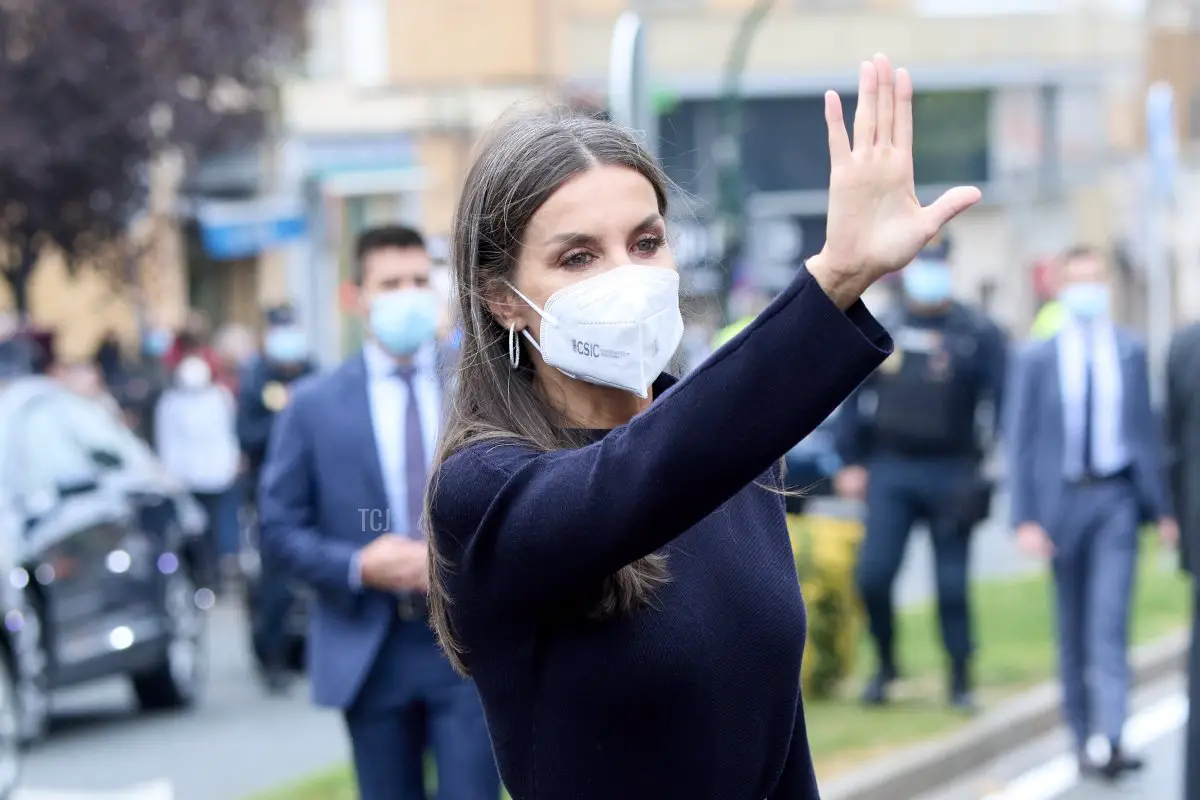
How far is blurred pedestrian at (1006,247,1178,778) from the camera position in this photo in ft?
29.2

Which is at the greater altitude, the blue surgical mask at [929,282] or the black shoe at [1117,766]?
the blue surgical mask at [929,282]

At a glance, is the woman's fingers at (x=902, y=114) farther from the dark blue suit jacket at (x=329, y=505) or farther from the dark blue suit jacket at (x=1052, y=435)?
the dark blue suit jacket at (x=1052, y=435)

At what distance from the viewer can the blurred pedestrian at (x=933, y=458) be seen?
9.78m

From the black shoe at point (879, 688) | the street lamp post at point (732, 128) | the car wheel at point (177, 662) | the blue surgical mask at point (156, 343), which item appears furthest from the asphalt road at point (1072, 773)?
the blue surgical mask at point (156, 343)

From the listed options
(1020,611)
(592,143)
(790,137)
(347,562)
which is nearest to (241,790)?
(347,562)

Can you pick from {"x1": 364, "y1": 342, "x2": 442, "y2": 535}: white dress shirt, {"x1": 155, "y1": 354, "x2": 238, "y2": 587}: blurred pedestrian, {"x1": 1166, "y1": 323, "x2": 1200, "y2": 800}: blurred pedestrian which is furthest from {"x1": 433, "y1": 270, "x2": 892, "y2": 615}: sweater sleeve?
{"x1": 155, "y1": 354, "x2": 238, "y2": 587}: blurred pedestrian

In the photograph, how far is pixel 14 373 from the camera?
39.0 ft

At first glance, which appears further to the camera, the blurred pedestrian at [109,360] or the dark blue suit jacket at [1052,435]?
the blurred pedestrian at [109,360]

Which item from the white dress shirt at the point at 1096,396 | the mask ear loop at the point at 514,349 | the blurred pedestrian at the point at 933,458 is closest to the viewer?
the mask ear loop at the point at 514,349

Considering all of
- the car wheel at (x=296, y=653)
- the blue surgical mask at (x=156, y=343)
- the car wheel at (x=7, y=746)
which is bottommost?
the car wheel at (x=296, y=653)

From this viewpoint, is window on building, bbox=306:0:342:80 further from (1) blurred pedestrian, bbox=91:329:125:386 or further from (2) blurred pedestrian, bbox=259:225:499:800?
(2) blurred pedestrian, bbox=259:225:499:800

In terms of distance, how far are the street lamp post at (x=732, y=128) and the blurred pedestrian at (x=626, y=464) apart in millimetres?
8059

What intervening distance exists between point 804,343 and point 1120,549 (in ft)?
23.5

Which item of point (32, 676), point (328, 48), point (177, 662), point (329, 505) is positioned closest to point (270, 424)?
point (177, 662)
